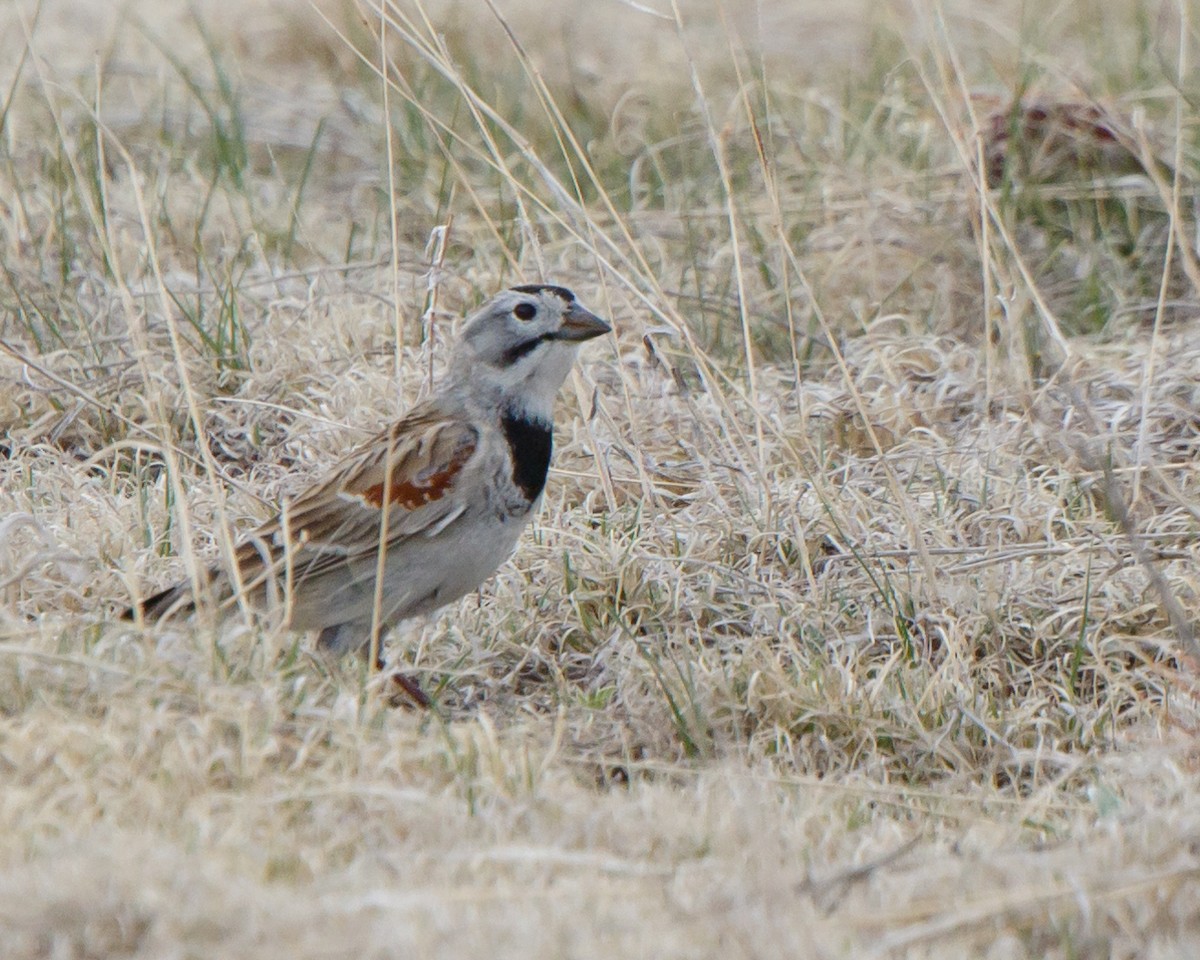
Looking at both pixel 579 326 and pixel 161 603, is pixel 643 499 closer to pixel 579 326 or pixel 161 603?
pixel 579 326

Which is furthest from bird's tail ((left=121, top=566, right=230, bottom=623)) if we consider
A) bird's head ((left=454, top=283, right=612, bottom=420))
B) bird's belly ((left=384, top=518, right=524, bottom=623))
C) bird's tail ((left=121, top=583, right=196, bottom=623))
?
bird's head ((left=454, top=283, right=612, bottom=420))

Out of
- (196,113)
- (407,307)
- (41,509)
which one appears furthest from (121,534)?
(196,113)

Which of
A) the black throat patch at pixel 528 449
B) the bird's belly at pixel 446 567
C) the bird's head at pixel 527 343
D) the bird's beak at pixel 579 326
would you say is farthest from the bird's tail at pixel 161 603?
the bird's beak at pixel 579 326

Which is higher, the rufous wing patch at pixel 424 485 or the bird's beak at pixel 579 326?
the bird's beak at pixel 579 326

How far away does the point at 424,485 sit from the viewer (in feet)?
12.9

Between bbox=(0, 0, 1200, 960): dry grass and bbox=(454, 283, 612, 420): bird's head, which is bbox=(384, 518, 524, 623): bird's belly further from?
bbox=(454, 283, 612, 420): bird's head

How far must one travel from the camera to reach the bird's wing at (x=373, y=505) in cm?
391

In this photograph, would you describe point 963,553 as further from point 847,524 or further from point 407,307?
point 407,307

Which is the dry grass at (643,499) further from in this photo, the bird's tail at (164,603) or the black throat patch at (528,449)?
the black throat patch at (528,449)

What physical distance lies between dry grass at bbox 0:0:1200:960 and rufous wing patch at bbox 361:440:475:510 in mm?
382

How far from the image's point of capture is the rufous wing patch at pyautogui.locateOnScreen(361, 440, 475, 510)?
391 centimetres

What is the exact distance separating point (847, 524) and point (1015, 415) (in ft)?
3.14

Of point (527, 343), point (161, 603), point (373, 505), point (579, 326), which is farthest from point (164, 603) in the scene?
point (579, 326)

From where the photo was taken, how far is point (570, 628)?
13.6 feet
